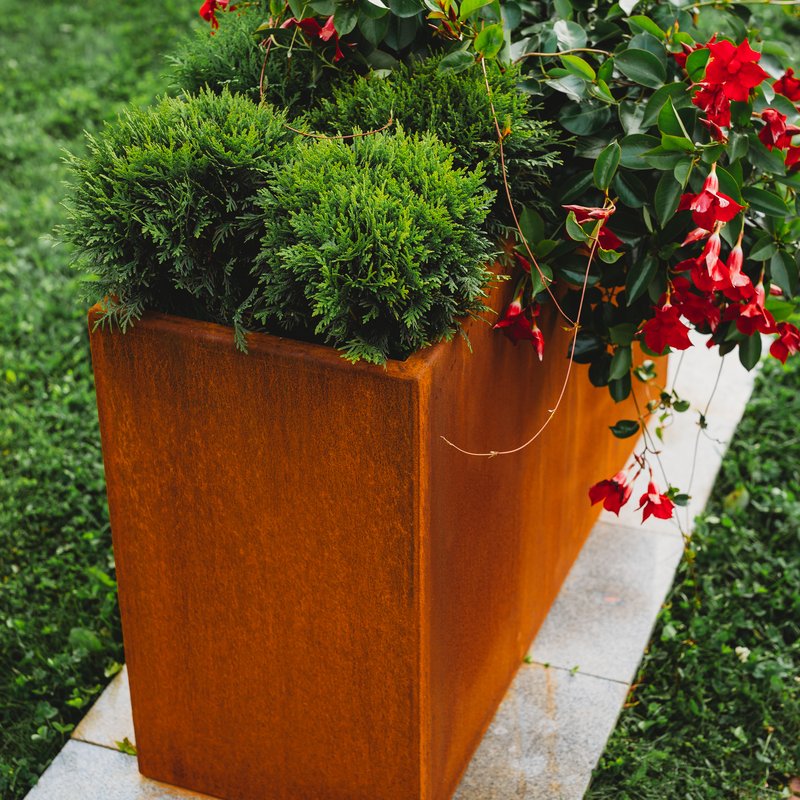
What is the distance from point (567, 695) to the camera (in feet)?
8.75

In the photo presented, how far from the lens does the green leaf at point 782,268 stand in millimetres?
2156

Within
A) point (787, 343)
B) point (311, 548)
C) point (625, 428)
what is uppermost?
point (787, 343)

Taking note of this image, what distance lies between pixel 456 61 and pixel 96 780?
1.74 m

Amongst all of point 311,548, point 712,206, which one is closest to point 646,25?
point 712,206

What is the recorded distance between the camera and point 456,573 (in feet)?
6.95

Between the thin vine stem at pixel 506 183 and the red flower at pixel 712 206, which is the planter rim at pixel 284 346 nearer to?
the thin vine stem at pixel 506 183

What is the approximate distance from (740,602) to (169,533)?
5.60ft

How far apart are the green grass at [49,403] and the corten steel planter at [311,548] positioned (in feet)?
1.39

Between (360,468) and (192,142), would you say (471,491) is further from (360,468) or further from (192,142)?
(192,142)

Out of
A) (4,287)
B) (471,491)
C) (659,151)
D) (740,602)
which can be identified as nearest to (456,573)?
(471,491)

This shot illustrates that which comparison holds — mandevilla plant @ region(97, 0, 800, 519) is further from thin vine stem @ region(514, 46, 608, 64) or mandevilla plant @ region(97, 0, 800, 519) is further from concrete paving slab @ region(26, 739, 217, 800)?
concrete paving slab @ region(26, 739, 217, 800)

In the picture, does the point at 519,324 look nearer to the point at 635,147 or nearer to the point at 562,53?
the point at 635,147

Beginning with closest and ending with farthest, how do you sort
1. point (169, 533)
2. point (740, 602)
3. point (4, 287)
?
point (169, 533)
point (740, 602)
point (4, 287)

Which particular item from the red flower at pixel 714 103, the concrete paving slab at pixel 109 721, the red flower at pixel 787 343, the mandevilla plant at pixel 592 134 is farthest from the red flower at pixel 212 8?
the concrete paving slab at pixel 109 721
